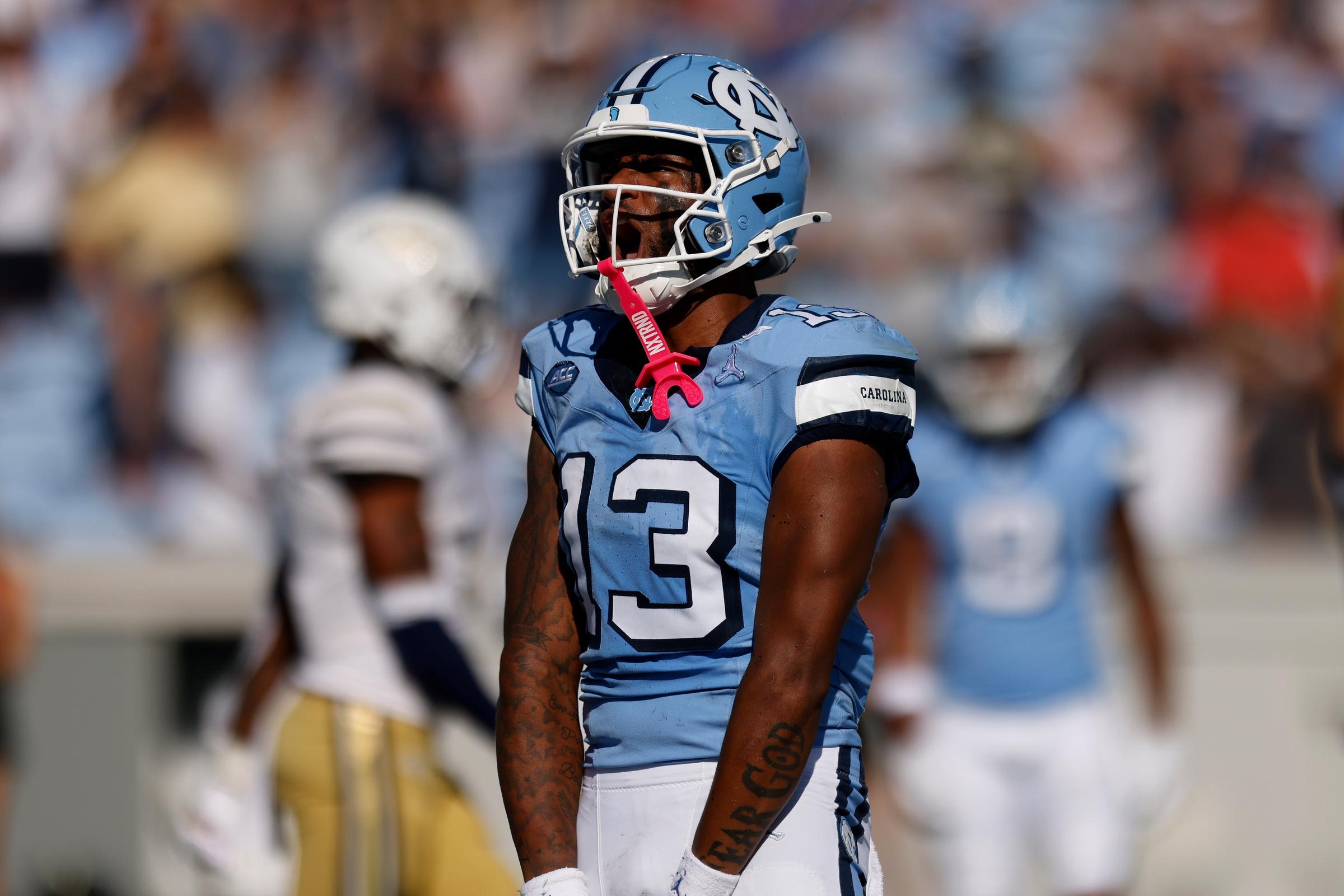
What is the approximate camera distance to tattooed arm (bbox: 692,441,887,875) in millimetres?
2342

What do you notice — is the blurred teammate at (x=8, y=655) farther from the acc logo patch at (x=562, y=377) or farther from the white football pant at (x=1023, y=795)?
the acc logo patch at (x=562, y=377)

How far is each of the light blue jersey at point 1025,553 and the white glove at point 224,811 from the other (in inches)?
89.5

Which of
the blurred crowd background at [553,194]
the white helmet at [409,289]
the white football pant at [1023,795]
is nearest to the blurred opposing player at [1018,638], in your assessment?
the white football pant at [1023,795]

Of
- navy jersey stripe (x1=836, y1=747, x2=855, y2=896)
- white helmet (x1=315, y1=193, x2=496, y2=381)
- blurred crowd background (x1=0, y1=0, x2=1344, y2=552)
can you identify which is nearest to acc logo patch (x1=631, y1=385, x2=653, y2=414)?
navy jersey stripe (x1=836, y1=747, x2=855, y2=896)

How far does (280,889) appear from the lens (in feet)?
14.3

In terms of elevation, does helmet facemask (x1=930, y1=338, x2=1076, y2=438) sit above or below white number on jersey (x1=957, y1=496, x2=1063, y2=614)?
above

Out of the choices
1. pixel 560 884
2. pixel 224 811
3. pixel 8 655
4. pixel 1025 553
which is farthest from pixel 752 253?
pixel 8 655

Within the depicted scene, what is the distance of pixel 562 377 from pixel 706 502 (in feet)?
1.11

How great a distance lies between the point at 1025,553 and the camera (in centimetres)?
548

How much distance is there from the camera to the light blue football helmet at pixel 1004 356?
567 centimetres

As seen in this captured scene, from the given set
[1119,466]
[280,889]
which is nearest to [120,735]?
[280,889]

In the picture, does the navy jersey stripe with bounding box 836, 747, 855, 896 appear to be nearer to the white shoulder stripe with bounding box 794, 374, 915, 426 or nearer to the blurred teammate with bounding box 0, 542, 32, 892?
the white shoulder stripe with bounding box 794, 374, 915, 426

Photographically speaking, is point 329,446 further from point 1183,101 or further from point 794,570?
point 1183,101

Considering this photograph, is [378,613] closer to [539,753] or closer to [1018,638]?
[539,753]
